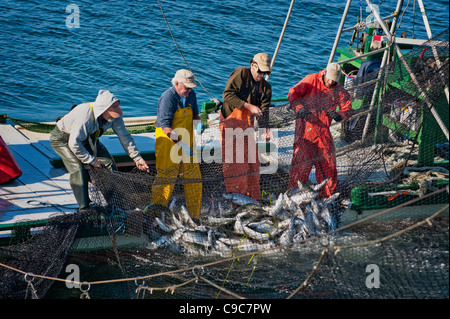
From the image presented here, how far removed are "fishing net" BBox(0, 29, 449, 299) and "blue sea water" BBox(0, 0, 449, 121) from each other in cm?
810

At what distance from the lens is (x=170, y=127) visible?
6961 millimetres

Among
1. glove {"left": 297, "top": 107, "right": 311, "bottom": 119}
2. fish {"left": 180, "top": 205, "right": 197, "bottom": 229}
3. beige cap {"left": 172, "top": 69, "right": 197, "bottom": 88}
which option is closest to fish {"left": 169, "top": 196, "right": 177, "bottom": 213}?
fish {"left": 180, "top": 205, "right": 197, "bottom": 229}

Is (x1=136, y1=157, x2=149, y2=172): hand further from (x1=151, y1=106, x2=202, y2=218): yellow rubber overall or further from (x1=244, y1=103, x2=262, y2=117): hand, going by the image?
(x1=244, y1=103, x2=262, y2=117): hand

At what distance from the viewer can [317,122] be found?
7.42 metres

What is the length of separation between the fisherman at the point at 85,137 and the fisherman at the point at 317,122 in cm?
210

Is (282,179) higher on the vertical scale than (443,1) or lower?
lower

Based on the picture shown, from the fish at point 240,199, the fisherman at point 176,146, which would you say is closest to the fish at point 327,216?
the fish at point 240,199

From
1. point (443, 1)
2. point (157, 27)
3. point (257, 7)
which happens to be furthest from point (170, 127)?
point (443, 1)

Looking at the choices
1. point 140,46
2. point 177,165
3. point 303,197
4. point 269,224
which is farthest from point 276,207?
point 140,46

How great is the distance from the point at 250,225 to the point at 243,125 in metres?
1.31

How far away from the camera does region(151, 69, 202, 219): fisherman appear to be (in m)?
6.92

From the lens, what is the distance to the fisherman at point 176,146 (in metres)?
6.92

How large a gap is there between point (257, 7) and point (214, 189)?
15.3 m
